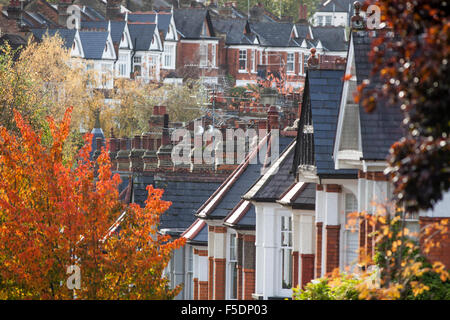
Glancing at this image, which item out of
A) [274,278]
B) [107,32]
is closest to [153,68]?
[107,32]

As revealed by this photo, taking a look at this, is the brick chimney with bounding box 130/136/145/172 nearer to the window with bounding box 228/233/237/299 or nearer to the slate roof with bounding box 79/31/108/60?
the window with bounding box 228/233/237/299

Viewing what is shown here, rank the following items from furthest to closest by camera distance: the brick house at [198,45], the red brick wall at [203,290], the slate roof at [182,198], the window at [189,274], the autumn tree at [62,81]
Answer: the brick house at [198,45] < the autumn tree at [62,81] < the slate roof at [182,198] < the window at [189,274] < the red brick wall at [203,290]

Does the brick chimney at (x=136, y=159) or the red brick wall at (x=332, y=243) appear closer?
the red brick wall at (x=332, y=243)

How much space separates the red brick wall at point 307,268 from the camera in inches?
969

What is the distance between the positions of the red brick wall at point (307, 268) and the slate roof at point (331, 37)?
111 meters

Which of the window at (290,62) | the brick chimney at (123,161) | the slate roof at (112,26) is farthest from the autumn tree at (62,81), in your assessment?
the window at (290,62)

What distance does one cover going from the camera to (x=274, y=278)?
1081 inches

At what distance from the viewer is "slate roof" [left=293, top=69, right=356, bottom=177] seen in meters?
22.8

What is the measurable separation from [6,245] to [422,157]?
18.6 meters

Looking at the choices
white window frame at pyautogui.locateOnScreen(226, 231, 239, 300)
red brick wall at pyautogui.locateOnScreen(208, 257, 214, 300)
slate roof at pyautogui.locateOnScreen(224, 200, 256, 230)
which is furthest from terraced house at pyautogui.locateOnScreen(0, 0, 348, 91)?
slate roof at pyautogui.locateOnScreen(224, 200, 256, 230)

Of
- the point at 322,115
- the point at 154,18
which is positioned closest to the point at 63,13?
the point at 154,18

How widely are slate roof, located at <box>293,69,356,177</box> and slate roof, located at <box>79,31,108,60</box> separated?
85086 millimetres

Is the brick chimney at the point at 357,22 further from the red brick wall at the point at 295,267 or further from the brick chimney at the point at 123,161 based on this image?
the brick chimney at the point at 123,161

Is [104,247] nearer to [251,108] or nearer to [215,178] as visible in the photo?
[215,178]
